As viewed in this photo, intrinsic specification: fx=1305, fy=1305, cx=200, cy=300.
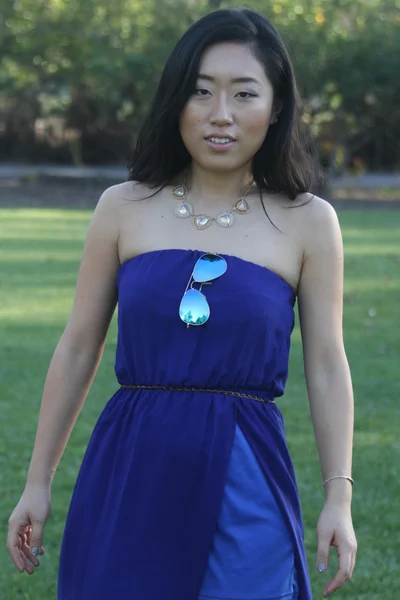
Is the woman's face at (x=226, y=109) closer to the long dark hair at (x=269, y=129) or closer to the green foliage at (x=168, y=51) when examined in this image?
the long dark hair at (x=269, y=129)

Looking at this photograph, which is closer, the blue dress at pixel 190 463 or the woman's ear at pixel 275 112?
the blue dress at pixel 190 463

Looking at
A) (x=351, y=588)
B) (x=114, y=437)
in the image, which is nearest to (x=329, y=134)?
(x=351, y=588)

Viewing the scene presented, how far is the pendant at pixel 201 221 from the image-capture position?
293cm

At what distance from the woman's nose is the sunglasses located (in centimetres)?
31

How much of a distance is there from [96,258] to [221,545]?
0.72 m

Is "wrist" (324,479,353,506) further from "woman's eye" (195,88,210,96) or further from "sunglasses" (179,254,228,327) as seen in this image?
"woman's eye" (195,88,210,96)

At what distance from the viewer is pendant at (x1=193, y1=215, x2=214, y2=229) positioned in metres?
2.93

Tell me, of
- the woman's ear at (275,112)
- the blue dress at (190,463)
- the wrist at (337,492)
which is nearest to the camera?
the blue dress at (190,463)

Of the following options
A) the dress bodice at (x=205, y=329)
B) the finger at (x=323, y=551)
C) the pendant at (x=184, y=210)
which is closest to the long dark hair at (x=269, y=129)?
the pendant at (x=184, y=210)

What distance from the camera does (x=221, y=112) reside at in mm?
2893

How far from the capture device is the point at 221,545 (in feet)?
8.96

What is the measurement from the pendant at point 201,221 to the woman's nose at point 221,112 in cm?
21

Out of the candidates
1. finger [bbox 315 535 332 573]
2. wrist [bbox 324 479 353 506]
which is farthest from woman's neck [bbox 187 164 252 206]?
finger [bbox 315 535 332 573]

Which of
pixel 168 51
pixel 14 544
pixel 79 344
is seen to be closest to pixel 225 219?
pixel 79 344
